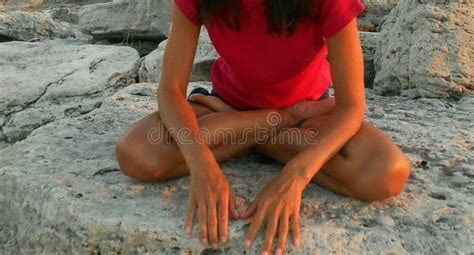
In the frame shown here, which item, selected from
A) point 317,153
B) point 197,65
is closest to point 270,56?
point 317,153

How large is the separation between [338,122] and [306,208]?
0.34m

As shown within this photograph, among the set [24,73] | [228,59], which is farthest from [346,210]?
[24,73]

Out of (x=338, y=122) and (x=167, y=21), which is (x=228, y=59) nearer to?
(x=338, y=122)

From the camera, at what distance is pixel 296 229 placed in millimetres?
1839

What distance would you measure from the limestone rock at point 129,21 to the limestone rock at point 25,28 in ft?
1.38

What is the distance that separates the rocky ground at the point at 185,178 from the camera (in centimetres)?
191

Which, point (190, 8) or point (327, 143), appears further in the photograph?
point (190, 8)

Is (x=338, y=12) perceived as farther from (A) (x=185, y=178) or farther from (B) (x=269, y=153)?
(A) (x=185, y=178)

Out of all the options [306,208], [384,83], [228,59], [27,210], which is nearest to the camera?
[306,208]

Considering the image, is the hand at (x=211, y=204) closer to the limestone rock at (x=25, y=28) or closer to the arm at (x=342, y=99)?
the arm at (x=342, y=99)

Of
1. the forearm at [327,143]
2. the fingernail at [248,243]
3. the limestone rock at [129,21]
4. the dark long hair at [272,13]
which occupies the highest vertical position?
the dark long hair at [272,13]

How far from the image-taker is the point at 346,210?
2018 millimetres

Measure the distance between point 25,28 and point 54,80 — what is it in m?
2.11

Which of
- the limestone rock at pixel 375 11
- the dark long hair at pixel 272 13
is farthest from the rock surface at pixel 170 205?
the limestone rock at pixel 375 11
